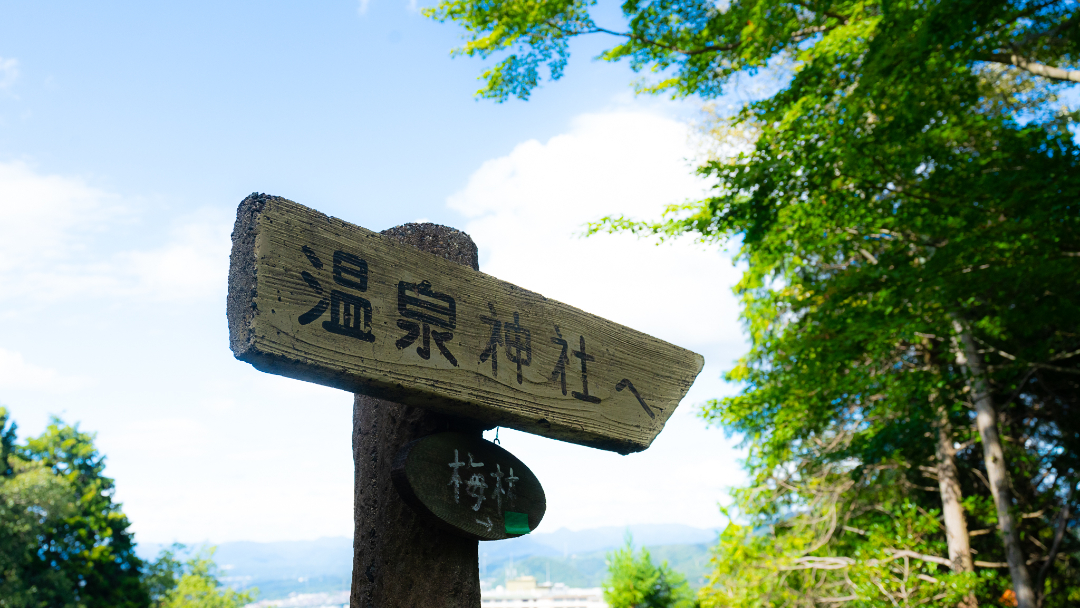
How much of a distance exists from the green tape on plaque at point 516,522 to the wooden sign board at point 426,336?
0.24 meters

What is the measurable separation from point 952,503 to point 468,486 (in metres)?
10.3

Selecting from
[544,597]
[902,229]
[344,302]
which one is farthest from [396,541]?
[544,597]

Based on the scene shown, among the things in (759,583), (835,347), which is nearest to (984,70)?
(835,347)

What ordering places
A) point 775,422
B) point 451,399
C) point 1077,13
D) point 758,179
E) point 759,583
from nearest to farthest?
point 451,399, point 1077,13, point 758,179, point 775,422, point 759,583

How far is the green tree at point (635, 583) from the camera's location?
1533 cm

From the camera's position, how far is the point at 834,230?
747 centimetres

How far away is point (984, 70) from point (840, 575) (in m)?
7.72

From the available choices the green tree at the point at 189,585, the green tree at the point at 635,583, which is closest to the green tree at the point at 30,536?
the green tree at the point at 189,585

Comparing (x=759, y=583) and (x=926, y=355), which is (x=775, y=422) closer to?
(x=759, y=583)

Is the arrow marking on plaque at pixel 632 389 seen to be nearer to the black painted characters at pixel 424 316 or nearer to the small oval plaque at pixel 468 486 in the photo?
the small oval plaque at pixel 468 486

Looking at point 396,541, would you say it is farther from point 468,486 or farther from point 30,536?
point 30,536

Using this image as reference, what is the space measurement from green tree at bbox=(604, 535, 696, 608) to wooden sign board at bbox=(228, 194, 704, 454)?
48.0 feet

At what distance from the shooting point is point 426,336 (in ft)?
5.11

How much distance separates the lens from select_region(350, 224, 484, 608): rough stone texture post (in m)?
1.76
